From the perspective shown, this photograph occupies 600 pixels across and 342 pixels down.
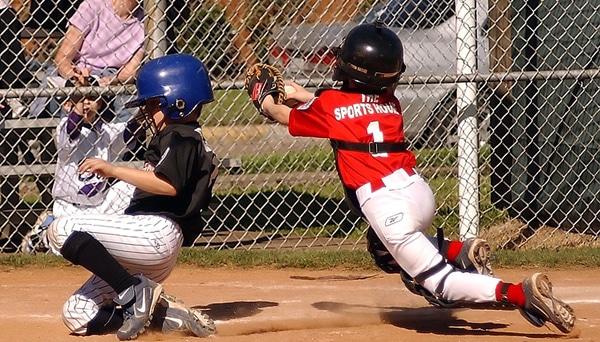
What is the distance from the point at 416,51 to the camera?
905 centimetres

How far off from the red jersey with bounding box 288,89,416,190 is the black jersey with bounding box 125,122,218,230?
42 centimetres

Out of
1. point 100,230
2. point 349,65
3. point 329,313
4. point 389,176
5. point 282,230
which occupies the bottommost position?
point 282,230

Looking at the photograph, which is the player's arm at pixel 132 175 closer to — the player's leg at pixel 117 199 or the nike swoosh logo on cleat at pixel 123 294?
the nike swoosh logo on cleat at pixel 123 294

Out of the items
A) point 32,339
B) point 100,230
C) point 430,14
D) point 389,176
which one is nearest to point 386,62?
point 389,176

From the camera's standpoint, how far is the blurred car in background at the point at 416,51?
7585 mm

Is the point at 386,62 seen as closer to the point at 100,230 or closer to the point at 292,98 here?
the point at 292,98

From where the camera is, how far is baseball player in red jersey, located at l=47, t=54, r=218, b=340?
418cm

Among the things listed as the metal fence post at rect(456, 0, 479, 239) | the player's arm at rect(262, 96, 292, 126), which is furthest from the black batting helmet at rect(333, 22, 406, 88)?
the metal fence post at rect(456, 0, 479, 239)

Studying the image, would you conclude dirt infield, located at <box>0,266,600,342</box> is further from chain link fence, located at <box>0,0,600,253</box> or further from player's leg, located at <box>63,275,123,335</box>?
chain link fence, located at <box>0,0,600,253</box>

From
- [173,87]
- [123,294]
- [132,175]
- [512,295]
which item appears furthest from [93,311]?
[512,295]

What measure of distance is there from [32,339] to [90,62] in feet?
8.77

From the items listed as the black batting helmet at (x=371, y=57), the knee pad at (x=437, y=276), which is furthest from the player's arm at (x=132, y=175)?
the knee pad at (x=437, y=276)

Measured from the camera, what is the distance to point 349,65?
439 centimetres

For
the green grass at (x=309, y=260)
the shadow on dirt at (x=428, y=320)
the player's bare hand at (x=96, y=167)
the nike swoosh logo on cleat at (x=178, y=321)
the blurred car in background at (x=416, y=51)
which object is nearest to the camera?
the player's bare hand at (x=96, y=167)
